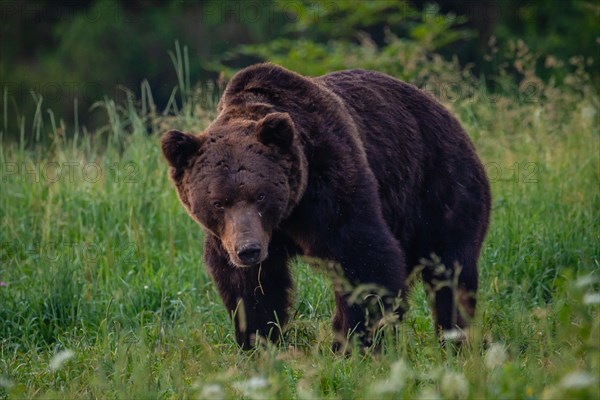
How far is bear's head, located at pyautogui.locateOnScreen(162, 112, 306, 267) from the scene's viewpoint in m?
4.54

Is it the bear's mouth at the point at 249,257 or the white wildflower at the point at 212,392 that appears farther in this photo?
the bear's mouth at the point at 249,257

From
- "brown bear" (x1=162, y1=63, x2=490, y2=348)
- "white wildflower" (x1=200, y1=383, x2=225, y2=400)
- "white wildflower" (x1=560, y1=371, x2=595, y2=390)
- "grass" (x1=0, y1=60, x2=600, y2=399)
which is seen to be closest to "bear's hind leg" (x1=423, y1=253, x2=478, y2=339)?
"brown bear" (x1=162, y1=63, x2=490, y2=348)

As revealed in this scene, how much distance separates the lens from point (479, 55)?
18203mm

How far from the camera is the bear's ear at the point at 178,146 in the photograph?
465cm

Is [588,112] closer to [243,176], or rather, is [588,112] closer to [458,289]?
[458,289]

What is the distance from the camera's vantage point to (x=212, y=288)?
6.29 metres

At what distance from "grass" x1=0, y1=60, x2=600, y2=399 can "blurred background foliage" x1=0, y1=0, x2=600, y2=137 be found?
8.13m

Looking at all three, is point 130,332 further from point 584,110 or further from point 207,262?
point 584,110

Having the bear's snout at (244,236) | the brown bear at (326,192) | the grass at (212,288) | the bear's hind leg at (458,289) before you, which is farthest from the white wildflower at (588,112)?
the bear's snout at (244,236)

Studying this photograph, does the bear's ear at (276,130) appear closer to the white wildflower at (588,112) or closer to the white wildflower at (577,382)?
the white wildflower at (577,382)

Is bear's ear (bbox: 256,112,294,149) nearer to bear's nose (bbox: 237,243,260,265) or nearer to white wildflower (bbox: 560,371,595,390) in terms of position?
bear's nose (bbox: 237,243,260,265)

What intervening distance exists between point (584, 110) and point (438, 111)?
3077 mm

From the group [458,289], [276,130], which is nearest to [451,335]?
[276,130]

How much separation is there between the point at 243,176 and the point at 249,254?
0.39 meters
